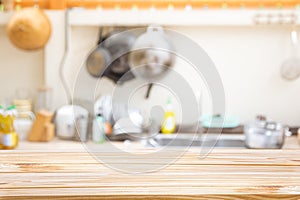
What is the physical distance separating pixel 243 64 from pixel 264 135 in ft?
2.48

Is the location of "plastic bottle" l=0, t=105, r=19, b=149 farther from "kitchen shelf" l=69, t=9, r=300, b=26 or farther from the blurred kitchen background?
"kitchen shelf" l=69, t=9, r=300, b=26

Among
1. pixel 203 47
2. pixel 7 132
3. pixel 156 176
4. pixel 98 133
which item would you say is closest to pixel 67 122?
pixel 98 133

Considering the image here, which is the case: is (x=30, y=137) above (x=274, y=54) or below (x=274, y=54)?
below

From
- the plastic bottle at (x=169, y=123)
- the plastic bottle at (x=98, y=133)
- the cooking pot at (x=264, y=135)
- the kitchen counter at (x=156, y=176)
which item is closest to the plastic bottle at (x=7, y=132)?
the plastic bottle at (x=98, y=133)

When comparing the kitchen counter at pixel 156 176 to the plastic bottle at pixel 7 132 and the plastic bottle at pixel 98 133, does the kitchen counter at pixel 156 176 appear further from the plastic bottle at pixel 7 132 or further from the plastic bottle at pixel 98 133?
the plastic bottle at pixel 98 133

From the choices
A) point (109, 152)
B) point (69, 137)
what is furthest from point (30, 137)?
point (109, 152)

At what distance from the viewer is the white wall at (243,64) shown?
316 cm

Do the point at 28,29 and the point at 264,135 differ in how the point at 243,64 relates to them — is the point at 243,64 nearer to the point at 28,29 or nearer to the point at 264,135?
the point at 264,135

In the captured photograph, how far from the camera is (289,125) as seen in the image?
3.21m

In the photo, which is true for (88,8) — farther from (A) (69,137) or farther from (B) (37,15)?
(A) (69,137)

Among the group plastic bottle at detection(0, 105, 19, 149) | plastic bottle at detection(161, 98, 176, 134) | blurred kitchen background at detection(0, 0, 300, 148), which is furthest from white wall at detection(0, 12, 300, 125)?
plastic bottle at detection(0, 105, 19, 149)

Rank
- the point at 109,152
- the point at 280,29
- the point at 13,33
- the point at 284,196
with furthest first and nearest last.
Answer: the point at 280,29 → the point at 13,33 → the point at 109,152 → the point at 284,196

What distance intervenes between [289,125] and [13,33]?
1977 millimetres

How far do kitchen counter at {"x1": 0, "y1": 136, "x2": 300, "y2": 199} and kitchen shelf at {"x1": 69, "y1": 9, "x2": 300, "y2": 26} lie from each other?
7.29ft
